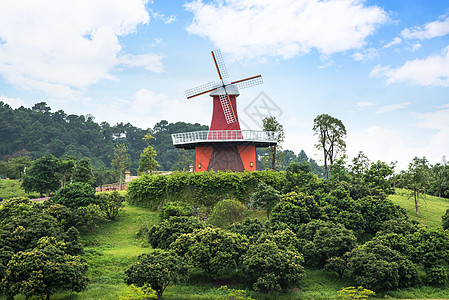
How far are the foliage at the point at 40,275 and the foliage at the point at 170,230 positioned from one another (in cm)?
410

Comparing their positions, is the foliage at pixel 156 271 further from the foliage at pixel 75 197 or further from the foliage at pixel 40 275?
the foliage at pixel 75 197

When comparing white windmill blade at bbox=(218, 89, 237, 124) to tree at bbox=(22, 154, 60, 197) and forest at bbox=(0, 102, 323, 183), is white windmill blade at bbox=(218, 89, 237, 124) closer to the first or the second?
tree at bbox=(22, 154, 60, 197)

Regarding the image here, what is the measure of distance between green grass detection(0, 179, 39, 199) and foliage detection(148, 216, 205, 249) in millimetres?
21867

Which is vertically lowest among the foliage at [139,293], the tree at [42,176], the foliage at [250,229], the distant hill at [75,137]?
the foliage at [139,293]

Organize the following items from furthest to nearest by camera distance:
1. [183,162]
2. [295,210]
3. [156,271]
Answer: [183,162] → [295,210] → [156,271]

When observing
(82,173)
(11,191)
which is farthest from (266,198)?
(11,191)

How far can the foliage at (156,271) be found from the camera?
47.9 ft

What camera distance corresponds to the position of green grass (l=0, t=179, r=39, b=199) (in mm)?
37713

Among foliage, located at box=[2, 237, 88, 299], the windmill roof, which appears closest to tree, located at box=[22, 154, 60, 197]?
the windmill roof

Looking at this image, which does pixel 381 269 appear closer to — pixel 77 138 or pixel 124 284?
pixel 124 284

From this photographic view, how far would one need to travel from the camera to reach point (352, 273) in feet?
54.4

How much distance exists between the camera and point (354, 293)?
1546 cm

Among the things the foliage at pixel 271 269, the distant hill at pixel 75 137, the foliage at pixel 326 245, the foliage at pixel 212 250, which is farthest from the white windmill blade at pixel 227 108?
the distant hill at pixel 75 137

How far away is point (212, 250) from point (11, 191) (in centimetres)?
3223
